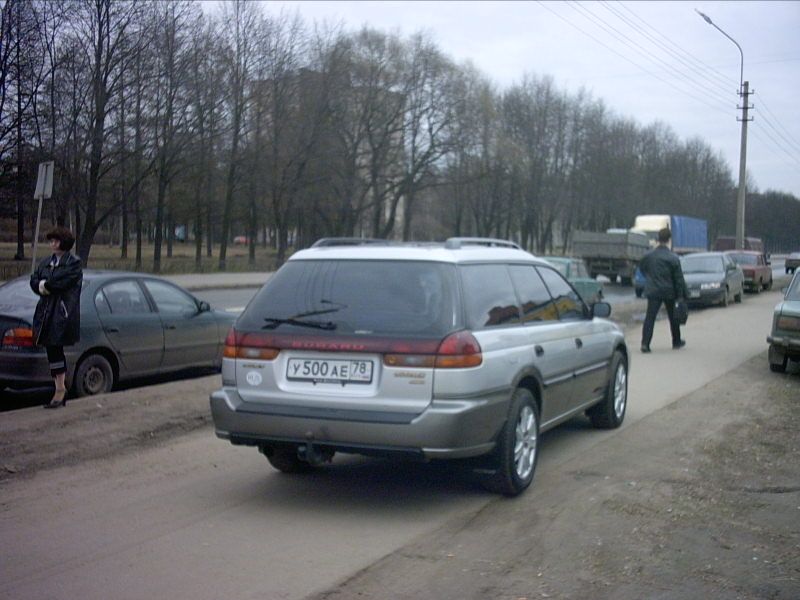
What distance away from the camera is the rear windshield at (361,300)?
5922 mm

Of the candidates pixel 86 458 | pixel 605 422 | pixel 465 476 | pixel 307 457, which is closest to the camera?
pixel 307 457

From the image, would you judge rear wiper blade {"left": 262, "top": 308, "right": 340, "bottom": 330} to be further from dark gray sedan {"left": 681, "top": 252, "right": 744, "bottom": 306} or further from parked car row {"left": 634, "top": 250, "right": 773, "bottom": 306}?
dark gray sedan {"left": 681, "top": 252, "right": 744, "bottom": 306}

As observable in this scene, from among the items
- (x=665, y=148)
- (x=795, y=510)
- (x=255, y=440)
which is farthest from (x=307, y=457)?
(x=665, y=148)

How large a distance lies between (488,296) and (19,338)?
526 cm

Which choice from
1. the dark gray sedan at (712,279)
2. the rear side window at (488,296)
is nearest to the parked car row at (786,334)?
the rear side window at (488,296)

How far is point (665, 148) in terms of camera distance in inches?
4072

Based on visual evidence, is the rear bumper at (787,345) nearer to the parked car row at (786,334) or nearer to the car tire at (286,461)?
the parked car row at (786,334)

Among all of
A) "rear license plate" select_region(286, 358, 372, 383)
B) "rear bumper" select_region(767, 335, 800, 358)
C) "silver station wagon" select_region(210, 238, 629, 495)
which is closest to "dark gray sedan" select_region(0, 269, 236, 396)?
"silver station wagon" select_region(210, 238, 629, 495)

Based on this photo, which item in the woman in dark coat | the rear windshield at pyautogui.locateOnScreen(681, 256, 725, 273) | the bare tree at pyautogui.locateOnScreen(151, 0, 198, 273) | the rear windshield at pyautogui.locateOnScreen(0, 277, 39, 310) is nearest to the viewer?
the woman in dark coat

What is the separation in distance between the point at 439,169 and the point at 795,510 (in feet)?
190

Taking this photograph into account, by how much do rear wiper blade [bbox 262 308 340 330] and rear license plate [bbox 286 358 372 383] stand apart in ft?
0.72

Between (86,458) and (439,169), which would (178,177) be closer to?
(439,169)

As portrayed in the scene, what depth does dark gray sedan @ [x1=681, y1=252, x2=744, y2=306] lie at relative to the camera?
25.5 meters

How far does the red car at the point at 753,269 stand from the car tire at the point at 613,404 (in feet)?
86.7
